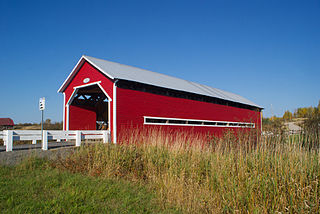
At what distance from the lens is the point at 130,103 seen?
12.2m

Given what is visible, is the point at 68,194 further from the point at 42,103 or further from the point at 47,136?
the point at 42,103

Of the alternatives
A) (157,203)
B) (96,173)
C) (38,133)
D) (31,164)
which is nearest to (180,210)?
(157,203)

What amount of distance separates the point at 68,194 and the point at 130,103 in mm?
7662

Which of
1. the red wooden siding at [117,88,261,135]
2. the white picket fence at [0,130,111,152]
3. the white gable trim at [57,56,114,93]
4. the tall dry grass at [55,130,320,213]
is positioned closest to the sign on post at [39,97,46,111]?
the white picket fence at [0,130,111,152]

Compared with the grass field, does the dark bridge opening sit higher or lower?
higher

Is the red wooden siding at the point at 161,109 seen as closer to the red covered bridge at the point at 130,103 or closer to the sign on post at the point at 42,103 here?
the red covered bridge at the point at 130,103

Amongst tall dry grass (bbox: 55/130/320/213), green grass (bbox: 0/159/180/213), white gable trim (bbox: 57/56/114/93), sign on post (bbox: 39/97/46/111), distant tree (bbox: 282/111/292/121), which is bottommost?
green grass (bbox: 0/159/180/213)

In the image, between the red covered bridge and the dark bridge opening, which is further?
the dark bridge opening

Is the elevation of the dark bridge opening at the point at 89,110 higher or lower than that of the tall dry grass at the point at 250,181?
higher

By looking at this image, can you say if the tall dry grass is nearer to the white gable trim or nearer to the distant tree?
the distant tree

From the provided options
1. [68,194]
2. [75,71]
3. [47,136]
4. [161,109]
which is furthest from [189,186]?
[75,71]

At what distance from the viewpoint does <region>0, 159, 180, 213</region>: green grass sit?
4.19 meters

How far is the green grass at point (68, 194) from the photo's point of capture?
4191mm

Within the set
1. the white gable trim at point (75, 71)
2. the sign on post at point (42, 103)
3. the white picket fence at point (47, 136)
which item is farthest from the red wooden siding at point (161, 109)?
the sign on post at point (42, 103)
